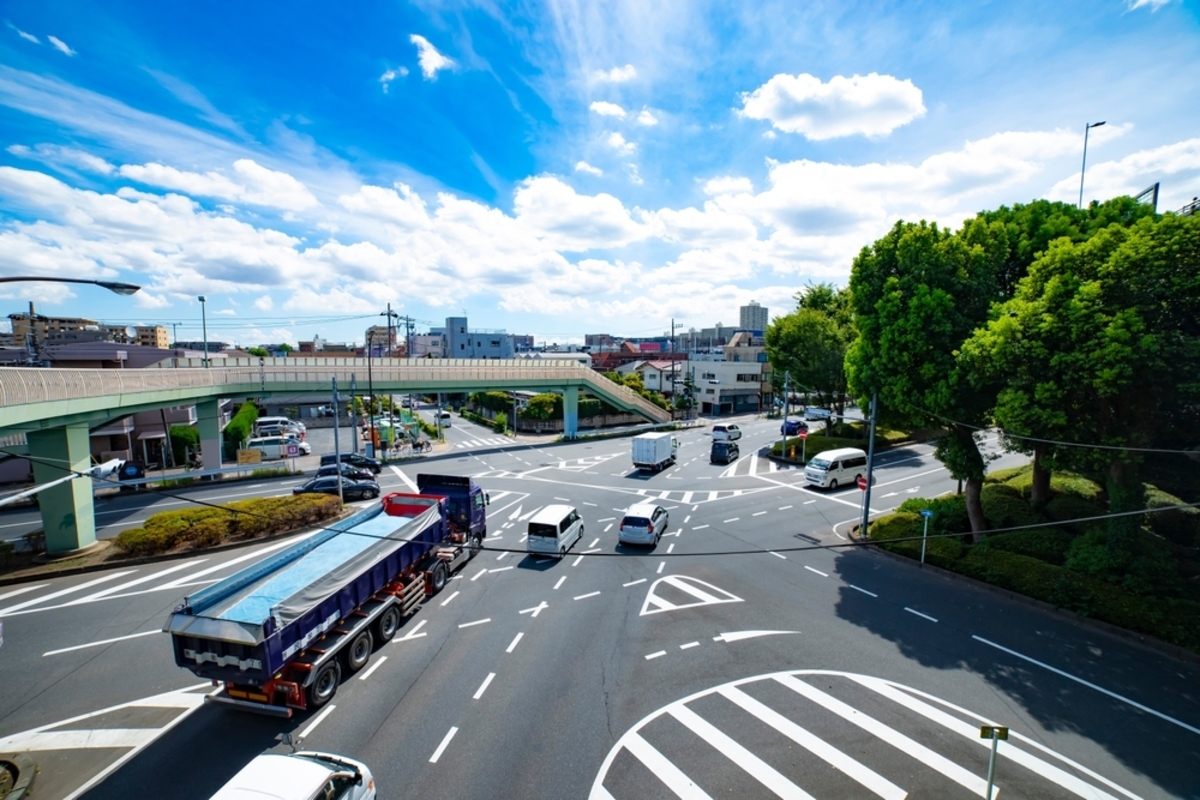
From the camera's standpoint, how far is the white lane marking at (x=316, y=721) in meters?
9.83

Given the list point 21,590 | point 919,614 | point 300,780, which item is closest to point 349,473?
point 21,590

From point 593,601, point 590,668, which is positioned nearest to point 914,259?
point 593,601

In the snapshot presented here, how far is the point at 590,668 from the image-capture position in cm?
1193

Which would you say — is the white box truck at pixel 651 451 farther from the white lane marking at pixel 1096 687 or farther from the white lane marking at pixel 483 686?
Answer: the white lane marking at pixel 483 686

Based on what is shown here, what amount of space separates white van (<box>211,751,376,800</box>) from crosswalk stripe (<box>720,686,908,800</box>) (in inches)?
282

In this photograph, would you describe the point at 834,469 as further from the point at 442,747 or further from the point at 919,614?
the point at 442,747

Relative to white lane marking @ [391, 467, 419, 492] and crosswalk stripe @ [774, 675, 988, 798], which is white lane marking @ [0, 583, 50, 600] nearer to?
white lane marking @ [391, 467, 419, 492]

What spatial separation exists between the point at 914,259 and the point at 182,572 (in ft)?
92.5

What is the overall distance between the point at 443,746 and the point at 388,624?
14.8ft

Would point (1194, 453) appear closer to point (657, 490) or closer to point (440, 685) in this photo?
point (440, 685)

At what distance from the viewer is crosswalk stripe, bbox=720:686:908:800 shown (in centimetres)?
863

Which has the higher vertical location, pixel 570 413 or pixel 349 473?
pixel 570 413

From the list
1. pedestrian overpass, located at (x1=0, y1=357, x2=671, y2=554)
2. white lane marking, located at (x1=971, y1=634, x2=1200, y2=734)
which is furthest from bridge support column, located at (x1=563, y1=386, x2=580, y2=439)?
white lane marking, located at (x1=971, y1=634, x2=1200, y2=734)

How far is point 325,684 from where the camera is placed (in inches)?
426
